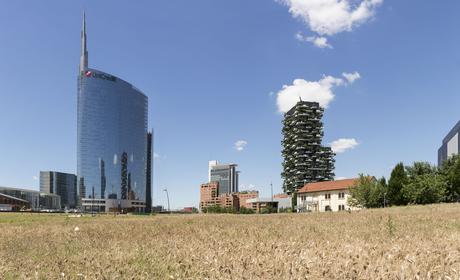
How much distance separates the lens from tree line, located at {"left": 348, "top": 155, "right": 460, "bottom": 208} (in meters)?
80.6

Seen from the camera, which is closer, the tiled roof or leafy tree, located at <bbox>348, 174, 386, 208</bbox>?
leafy tree, located at <bbox>348, 174, 386, 208</bbox>

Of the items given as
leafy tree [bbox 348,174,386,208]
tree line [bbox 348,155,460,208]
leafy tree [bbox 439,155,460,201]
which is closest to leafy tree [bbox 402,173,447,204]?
tree line [bbox 348,155,460,208]

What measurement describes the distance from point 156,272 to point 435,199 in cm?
8717

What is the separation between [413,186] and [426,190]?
125 inches

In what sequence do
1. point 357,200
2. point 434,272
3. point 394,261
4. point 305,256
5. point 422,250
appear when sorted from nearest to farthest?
point 434,272, point 394,261, point 305,256, point 422,250, point 357,200

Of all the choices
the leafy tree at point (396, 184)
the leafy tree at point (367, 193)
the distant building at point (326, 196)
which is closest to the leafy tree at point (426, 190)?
the leafy tree at point (396, 184)

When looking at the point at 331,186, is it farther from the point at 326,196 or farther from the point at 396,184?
the point at 396,184

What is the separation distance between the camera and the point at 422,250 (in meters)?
4.47

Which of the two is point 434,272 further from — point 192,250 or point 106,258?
point 106,258

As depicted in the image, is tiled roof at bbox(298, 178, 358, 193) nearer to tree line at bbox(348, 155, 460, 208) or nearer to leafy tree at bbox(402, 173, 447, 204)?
tree line at bbox(348, 155, 460, 208)

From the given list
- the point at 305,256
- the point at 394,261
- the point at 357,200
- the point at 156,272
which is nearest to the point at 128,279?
the point at 156,272

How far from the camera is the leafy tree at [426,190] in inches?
3150

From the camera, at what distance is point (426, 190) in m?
80.2

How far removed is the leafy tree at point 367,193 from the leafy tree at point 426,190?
8.64 meters
